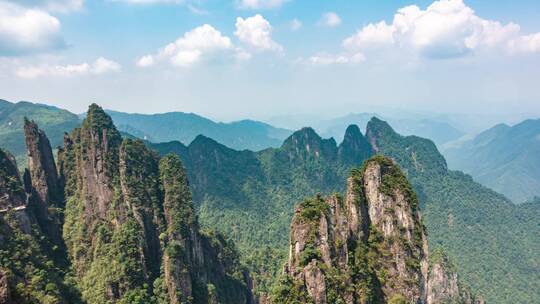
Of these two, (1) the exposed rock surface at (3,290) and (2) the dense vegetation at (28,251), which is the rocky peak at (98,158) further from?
(1) the exposed rock surface at (3,290)

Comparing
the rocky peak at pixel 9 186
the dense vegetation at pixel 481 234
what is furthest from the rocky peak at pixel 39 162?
the dense vegetation at pixel 481 234

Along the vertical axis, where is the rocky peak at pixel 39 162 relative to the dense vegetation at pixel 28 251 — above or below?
above

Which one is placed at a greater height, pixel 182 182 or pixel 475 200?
pixel 182 182

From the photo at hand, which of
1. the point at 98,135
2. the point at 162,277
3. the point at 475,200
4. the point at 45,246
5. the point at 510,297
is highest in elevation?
the point at 98,135

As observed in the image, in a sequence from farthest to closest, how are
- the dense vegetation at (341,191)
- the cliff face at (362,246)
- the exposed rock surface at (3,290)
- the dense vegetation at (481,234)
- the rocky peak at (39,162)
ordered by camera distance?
1. the dense vegetation at (341,191)
2. the dense vegetation at (481,234)
3. the rocky peak at (39,162)
4. the cliff face at (362,246)
5. the exposed rock surface at (3,290)

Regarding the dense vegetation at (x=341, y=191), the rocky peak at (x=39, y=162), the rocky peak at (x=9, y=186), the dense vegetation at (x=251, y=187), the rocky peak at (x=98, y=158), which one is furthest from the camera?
the dense vegetation at (x=251, y=187)

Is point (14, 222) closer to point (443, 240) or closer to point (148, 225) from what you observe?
point (148, 225)

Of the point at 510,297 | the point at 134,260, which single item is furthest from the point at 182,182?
the point at 510,297
